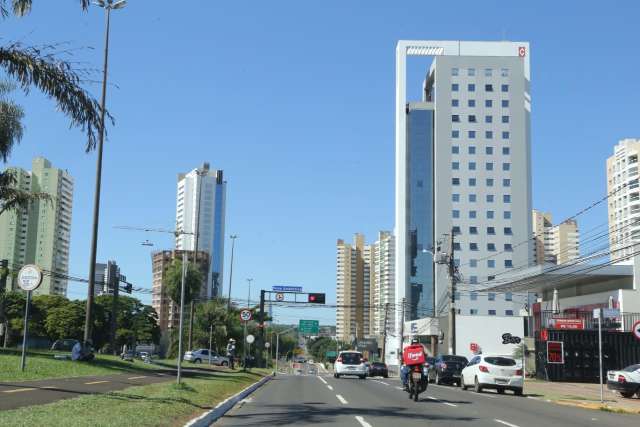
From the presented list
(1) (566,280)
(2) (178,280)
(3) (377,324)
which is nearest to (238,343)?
(2) (178,280)

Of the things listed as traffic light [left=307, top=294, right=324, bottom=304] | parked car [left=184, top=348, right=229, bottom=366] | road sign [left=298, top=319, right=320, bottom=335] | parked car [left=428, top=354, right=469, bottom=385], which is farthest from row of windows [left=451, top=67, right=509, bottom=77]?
parked car [left=428, top=354, right=469, bottom=385]

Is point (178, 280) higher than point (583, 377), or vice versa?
point (178, 280)

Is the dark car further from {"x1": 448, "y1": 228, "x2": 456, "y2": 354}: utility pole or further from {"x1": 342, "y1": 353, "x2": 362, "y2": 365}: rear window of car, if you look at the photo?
{"x1": 342, "y1": 353, "x2": 362, "y2": 365}: rear window of car

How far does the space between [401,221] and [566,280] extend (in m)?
73.3

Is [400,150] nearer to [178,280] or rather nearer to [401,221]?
[401,221]

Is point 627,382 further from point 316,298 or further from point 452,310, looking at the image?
point 316,298

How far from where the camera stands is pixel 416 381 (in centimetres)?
2188

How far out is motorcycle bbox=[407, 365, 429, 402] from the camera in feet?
71.9

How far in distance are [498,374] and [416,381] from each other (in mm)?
8517

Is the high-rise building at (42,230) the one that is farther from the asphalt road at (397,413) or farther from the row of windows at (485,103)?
the asphalt road at (397,413)

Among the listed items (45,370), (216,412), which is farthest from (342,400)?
(45,370)

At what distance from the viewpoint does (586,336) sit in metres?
42.9

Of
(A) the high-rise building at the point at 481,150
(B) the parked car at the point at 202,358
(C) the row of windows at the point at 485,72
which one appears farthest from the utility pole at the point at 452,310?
(C) the row of windows at the point at 485,72

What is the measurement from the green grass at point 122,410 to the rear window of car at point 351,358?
959 inches
